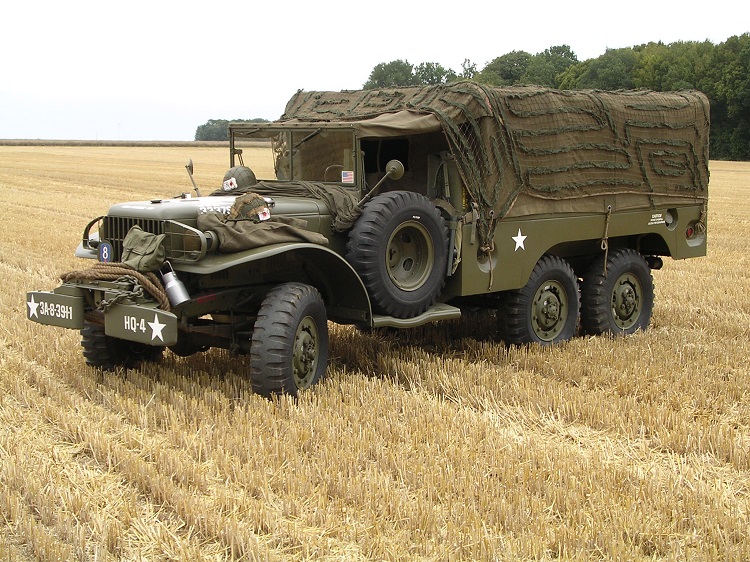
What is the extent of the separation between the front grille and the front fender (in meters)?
0.46

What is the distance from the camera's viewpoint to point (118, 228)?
A: 6988 mm

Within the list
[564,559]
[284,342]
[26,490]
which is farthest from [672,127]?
[26,490]

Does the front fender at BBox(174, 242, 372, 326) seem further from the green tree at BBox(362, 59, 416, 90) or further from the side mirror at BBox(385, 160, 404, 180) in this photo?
the green tree at BBox(362, 59, 416, 90)

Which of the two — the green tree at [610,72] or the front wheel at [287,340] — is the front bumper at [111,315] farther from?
the green tree at [610,72]

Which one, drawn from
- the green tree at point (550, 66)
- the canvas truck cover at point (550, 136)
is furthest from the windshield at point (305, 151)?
the green tree at point (550, 66)

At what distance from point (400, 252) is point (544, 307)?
6.04ft

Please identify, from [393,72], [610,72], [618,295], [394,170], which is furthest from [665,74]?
[394,170]

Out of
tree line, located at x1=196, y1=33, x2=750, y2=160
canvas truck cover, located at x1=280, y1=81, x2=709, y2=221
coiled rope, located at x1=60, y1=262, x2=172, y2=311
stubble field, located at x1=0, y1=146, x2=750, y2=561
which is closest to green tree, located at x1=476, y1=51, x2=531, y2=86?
tree line, located at x1=196, y1=33, x2=750, y2=160

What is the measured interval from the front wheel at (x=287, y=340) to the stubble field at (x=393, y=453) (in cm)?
16

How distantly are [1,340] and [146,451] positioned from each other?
12.2 feet

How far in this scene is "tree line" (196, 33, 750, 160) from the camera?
57.8 m

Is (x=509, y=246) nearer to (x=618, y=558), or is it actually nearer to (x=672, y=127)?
(x=672, y=127)

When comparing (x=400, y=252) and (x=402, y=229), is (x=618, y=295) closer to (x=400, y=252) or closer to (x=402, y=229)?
(x=400, y=252)

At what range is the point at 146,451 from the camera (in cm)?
554
